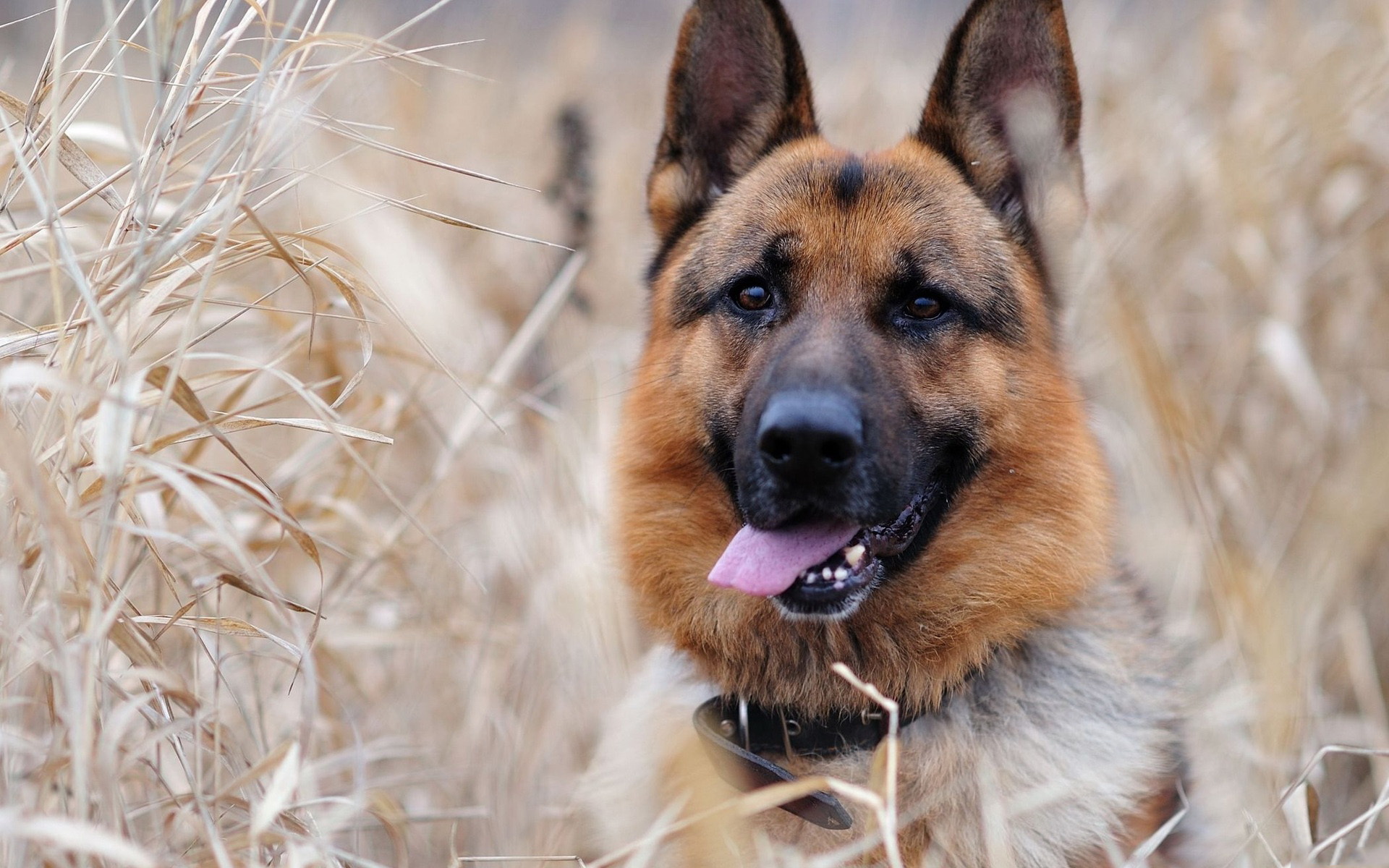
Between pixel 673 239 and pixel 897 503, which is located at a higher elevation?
pixel 673 239

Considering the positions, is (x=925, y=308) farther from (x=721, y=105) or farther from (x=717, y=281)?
(x=721, y=105)

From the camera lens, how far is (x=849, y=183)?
3113 mm

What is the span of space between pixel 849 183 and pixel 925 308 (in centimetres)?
43

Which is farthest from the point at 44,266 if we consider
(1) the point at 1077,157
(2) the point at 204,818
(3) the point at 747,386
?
(1) the point at 1077,157

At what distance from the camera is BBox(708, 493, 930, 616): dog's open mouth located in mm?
2684

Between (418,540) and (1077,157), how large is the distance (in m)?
2.66

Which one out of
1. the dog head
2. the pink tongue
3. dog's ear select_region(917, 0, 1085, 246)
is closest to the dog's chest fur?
the dog head

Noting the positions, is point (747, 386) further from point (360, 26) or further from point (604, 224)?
point (360, 26)

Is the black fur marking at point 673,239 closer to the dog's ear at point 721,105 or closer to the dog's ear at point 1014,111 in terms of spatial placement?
the dog's ear at point 721,105

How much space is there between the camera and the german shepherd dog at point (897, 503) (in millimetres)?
2709

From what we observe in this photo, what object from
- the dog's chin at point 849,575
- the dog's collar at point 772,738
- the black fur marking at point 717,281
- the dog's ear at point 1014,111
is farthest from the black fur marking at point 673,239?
the dog's collar at point 772,738

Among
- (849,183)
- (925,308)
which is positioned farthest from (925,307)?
(849,183)

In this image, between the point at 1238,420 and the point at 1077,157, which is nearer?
the point at 1077,157

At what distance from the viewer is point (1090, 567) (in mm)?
2930
